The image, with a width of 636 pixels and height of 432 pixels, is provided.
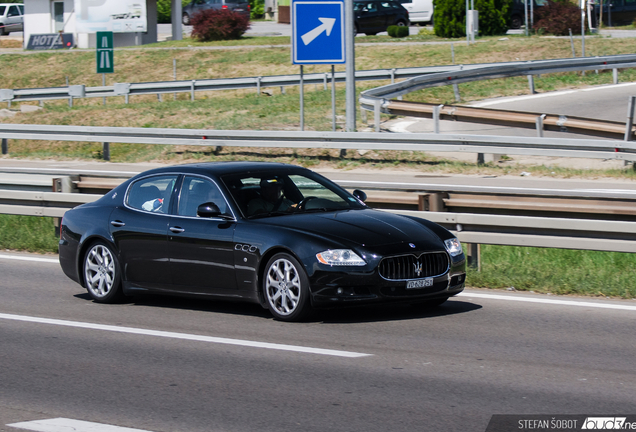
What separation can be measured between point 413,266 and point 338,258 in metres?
0.68

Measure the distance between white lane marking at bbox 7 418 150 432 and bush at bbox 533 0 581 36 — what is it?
40.7m

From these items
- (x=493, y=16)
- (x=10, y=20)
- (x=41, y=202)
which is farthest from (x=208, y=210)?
(x=10, y=20)

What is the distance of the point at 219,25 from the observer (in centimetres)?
5188

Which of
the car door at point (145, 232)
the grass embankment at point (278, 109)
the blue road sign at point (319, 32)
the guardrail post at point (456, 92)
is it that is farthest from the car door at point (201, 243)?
the guardrail post at point (456, 92)

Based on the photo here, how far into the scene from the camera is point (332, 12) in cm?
2111

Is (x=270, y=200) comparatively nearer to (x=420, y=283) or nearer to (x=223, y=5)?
(x=420, y=283)

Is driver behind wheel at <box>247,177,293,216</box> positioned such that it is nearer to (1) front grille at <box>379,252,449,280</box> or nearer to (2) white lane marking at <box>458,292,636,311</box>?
(1) front grille at <box>379,252,449,280</box>

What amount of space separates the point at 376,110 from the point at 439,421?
1832 centimetres

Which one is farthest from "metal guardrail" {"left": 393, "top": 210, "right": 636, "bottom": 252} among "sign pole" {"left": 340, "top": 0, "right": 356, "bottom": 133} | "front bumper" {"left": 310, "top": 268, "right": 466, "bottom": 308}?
"sign pole" {"left": 340, "top": 0, "right": 356, "bottom": 133}

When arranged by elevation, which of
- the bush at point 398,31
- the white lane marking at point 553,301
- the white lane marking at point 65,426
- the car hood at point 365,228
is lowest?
the white lane marking at point 553,301

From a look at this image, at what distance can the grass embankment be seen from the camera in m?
10.7

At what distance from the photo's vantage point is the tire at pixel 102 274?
948 cm

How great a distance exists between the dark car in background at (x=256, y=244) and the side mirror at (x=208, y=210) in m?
0.01

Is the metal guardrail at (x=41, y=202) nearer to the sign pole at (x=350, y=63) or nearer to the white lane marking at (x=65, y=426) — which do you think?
the white lane marking at (x=65, y=426)
